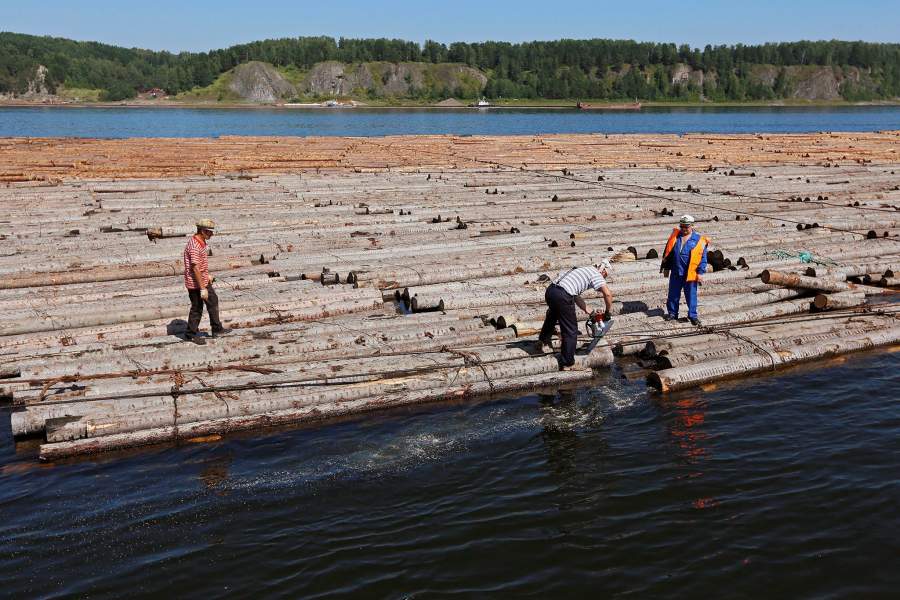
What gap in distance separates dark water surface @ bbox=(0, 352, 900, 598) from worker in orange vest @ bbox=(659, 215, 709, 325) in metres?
3.35

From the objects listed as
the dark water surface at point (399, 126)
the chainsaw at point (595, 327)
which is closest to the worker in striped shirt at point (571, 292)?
the chainsaw at point (595, 327)

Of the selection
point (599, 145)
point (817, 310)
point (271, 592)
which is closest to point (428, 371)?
point (271, 592)

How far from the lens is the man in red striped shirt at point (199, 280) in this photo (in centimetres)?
1441

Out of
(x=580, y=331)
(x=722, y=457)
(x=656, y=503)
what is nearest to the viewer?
(x=656, y=503)

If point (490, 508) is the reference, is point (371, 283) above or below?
above

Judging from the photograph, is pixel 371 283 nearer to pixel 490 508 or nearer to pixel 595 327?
pixel 595 327

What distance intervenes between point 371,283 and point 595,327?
20.3 feet

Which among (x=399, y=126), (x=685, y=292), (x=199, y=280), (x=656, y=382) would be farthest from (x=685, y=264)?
(x=399, y=126)

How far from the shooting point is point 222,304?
673 inches

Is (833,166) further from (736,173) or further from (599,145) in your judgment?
(599,145)

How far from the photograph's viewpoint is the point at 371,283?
19.7 meters

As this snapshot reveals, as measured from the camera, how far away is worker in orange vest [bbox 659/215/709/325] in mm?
16812

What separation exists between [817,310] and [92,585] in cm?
1651

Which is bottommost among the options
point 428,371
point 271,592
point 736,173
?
point 271,592
